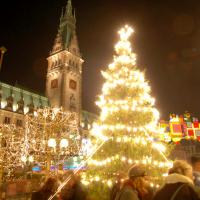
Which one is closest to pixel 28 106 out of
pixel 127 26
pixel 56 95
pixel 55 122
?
pixel 56 95

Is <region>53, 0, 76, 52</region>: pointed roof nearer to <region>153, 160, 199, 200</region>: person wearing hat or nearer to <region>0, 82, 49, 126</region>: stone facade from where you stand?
<region>0, 82, 49, 126</region>: stone facade

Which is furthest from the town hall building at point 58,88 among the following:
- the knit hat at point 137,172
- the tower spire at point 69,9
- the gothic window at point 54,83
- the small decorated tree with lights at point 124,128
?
the knit hat at point 137,172

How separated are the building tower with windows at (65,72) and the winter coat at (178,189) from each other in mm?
57457

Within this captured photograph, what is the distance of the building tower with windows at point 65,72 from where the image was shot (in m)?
62.6

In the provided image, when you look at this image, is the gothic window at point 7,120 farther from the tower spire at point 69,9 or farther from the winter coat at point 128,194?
the winter coat at point 128,194

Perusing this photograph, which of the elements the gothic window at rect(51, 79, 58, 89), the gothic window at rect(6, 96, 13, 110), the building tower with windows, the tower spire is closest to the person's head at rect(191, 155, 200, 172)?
the building tower with windows

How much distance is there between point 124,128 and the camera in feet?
36.7

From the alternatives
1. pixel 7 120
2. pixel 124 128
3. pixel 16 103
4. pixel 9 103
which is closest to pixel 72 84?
pixel 16 103

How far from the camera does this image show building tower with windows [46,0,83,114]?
62.6 meters

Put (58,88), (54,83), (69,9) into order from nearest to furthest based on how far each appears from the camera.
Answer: (58,88), (54,83), (69,9)

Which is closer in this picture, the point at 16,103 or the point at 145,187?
the point at 145,187

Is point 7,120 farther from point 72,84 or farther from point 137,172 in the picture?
point 137,172

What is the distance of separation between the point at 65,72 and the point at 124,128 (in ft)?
179

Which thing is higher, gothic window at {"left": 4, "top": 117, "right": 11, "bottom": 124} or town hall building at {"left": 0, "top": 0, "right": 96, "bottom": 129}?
town hall building at {"left": 0, "top": 0, "right": 96, "bottom": 129}
